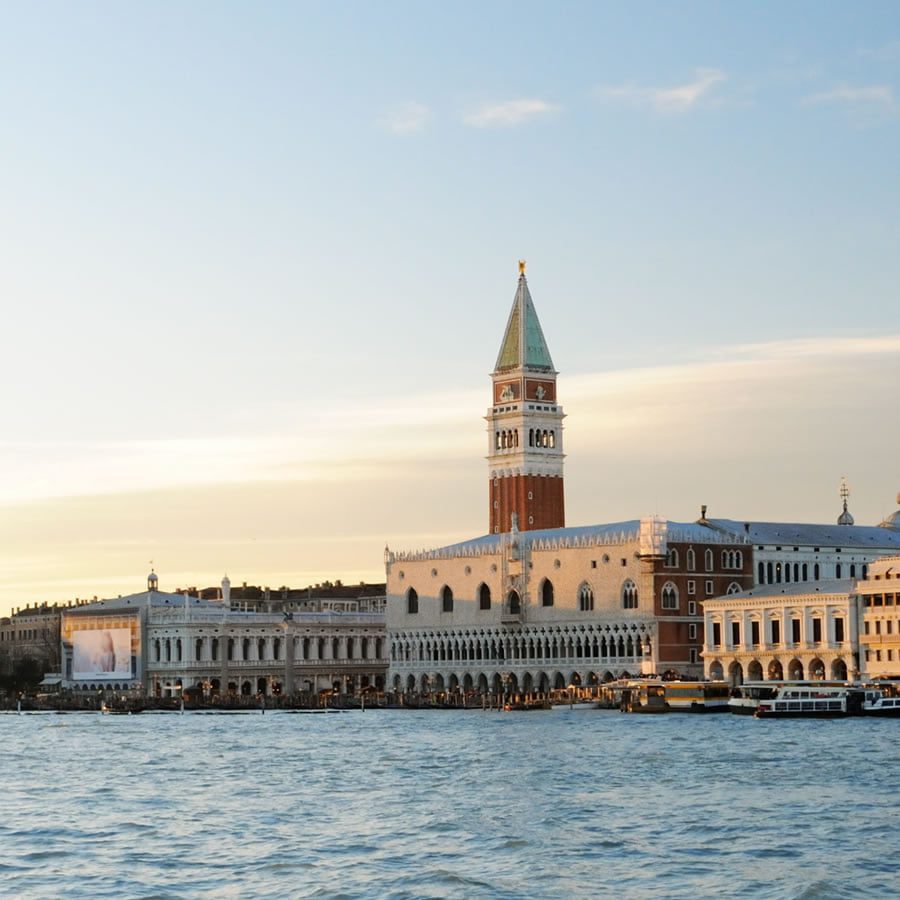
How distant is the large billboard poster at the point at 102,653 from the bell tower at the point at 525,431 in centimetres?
3101

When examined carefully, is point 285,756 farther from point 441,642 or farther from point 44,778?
point 441,642

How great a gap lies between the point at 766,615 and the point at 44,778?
68545 millimetres

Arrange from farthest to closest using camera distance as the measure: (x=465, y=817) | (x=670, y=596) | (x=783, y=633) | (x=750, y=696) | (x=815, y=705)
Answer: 1. (x=670, y=596)
2. (x=783, y=633)
3. (x=750, y=696)
4. (x=815, y=705)
5. (x=465, y=817)

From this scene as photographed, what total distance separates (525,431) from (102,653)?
38.6 meters

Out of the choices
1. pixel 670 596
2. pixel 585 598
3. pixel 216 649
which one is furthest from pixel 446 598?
pixel 670 596

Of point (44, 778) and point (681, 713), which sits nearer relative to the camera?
point (44, 778)

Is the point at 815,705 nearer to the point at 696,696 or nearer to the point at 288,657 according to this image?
the point at 696,696

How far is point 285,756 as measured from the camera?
8769 cm

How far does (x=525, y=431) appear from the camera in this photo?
17500 centimetres

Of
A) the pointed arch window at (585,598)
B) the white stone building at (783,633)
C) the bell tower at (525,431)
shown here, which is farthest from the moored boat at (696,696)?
the bell tower at (525,431)

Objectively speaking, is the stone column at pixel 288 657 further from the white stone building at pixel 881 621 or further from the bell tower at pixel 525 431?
the white stone building at pixel 881 621

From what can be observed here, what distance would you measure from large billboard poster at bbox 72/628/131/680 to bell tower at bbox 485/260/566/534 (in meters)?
31.0

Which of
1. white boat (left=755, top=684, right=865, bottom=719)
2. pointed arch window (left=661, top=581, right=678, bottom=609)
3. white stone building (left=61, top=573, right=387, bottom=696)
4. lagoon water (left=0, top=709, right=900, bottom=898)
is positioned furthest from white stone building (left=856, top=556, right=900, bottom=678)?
white stone building (left=61, top=573, right=387, bottom=696)

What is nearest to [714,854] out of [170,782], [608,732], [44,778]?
[170,782]
